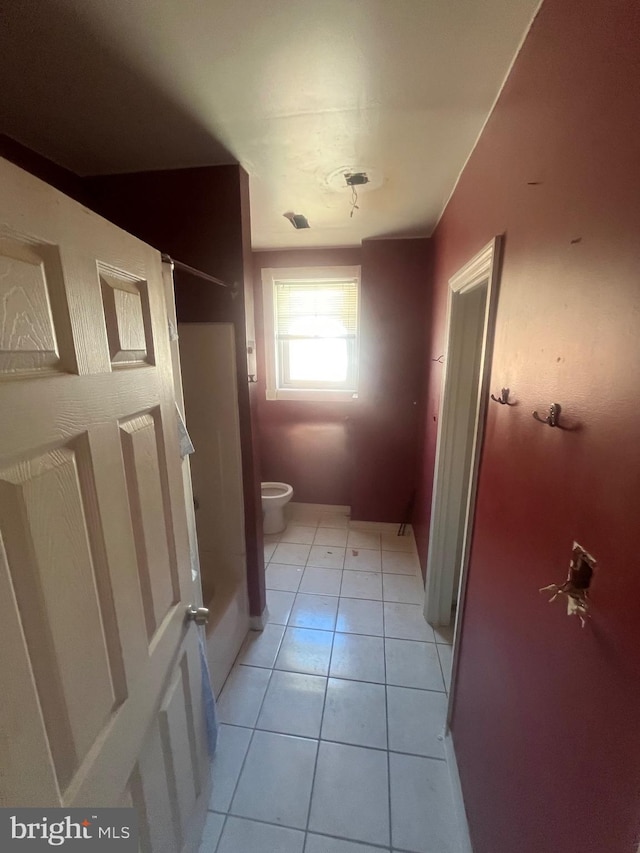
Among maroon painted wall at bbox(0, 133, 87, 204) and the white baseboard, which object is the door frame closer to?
the white baseboard

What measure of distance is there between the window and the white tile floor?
162 cm

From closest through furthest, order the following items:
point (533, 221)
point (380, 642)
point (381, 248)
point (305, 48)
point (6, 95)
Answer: point (533, 221), point (305, 48), point (6, 95), point (380, 642), point (381, 248)

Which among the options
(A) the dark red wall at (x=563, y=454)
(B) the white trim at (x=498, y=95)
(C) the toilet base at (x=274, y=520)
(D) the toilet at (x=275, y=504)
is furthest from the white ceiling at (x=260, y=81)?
(C) the toilet base at (x=274, y=520)

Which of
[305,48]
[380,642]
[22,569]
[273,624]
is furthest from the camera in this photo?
[273,624]

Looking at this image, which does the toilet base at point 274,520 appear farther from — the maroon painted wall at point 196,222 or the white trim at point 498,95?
the white trim at point 498,95

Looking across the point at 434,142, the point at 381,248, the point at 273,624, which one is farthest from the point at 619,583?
the point at 381,248

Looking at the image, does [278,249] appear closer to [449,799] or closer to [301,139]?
[301,139]

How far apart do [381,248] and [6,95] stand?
214cm

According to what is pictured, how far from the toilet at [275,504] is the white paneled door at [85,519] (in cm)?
200

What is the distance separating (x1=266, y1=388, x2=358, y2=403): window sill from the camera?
309cm

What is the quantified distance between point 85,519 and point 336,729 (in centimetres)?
155

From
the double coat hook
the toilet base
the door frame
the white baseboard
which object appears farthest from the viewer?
the toilet base

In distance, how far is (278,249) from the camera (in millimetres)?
2902

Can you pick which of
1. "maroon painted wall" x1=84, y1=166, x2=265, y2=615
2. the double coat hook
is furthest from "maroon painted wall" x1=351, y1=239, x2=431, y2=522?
the double coat hook
